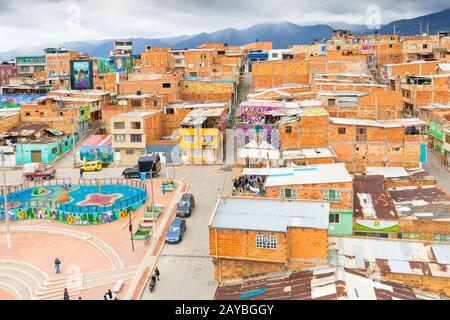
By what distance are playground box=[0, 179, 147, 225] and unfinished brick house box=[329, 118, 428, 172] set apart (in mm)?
16172

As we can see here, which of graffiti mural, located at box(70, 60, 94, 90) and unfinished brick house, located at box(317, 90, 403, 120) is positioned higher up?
graffiti mural, located at box(70, 60, 94, 90)

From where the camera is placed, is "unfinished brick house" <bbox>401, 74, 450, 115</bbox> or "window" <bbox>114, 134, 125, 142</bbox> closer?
"window" <bbox>114, 134, 125, 142</bbox>

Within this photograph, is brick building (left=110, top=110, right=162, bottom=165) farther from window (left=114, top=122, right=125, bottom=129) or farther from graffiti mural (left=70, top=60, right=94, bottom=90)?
graffiti mural (left=70, top=60, right=94, bottom=90)

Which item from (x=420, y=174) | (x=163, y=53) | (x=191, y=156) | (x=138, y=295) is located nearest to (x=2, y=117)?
(x=191, y=156)

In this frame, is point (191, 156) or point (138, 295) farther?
point (191, 156)

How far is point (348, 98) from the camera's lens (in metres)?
47.4

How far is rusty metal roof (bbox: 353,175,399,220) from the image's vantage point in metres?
26.3

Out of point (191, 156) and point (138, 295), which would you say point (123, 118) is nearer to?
point (191, 156)

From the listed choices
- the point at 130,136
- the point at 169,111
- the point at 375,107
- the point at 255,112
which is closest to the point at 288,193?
the point at 255,112

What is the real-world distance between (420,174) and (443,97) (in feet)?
76.5

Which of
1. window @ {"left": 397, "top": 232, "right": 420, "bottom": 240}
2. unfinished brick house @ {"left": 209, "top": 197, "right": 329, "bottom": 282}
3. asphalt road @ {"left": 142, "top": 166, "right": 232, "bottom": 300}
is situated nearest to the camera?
unfinished brick house @ {"left": 209, "top": 197, "right": 329, "bottom": 282}

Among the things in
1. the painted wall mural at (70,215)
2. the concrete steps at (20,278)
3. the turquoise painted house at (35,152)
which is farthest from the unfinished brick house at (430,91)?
the concrete steps at (20,278)

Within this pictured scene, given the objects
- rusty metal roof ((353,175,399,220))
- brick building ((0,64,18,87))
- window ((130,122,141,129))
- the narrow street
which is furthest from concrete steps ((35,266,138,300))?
brick building ((0,64,18,87))

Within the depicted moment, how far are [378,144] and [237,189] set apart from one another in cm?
1216
